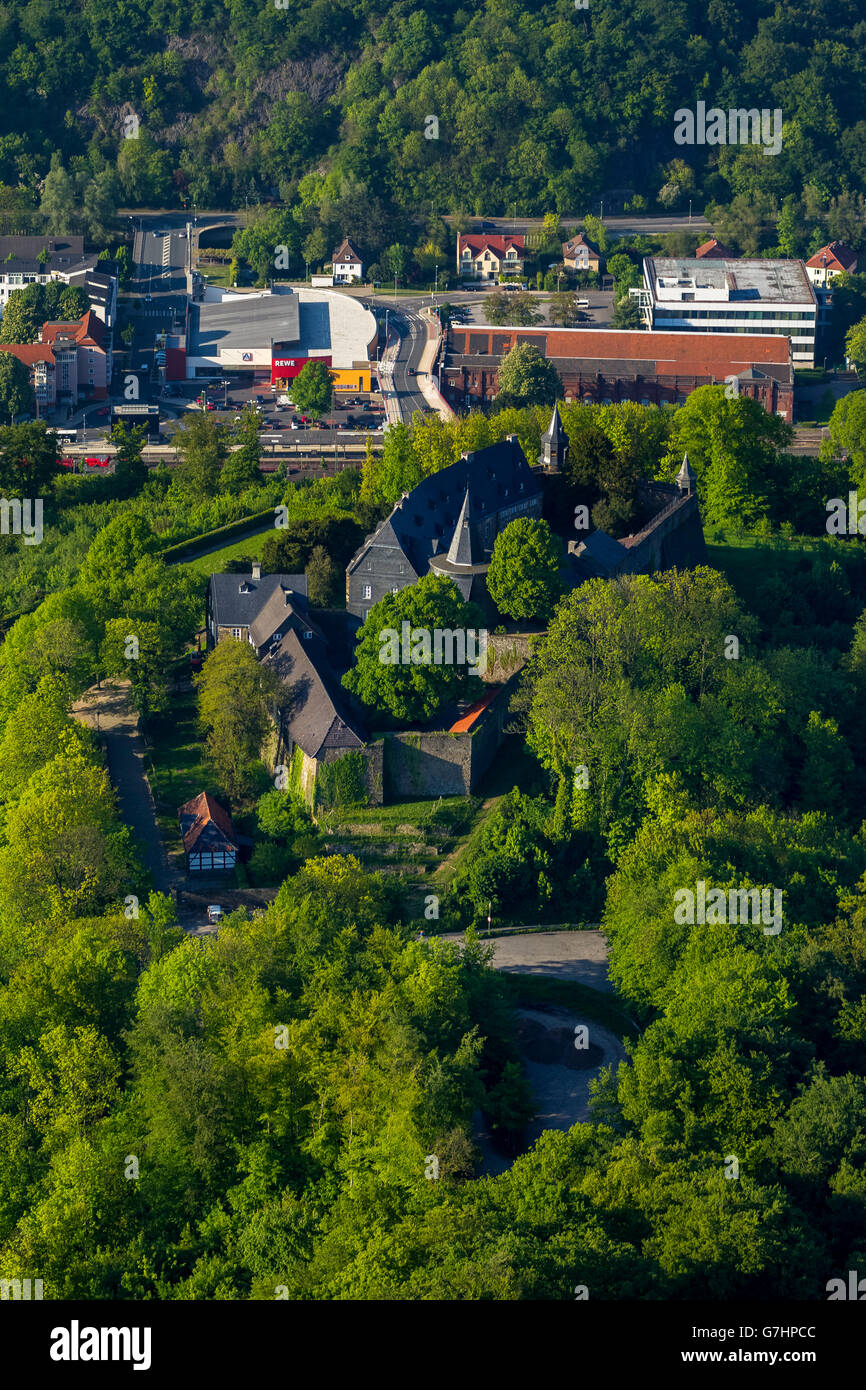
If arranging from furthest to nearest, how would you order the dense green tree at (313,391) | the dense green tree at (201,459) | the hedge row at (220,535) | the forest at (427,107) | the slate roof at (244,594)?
the forest at (427,107) < the dense green tree at (313,391) < the dense green tree at (201,459) < the hedge row at (220,535) < the slate roof at (244,594)

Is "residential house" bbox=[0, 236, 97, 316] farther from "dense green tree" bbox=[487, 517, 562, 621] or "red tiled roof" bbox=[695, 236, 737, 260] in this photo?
"dense green tree" bbox=[487, 517, 562, 621]

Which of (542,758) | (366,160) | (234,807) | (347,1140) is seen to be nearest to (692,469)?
(542,758)

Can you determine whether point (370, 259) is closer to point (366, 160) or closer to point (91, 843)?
point (366, 160)

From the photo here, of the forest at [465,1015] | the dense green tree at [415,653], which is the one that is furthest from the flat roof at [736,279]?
the dense green tree at [415,653]

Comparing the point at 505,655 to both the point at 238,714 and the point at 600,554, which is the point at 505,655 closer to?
the point at 600,554

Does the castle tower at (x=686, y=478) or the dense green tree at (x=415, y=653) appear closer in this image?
the dense green tree at (x=415, y=653)

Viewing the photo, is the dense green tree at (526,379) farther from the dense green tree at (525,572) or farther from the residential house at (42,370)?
the dense green tree at (525,572)

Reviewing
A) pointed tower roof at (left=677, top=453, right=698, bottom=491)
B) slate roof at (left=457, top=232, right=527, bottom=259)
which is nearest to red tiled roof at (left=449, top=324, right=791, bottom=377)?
slate roof at (left=457, top=232, right=527, bottom=259)
